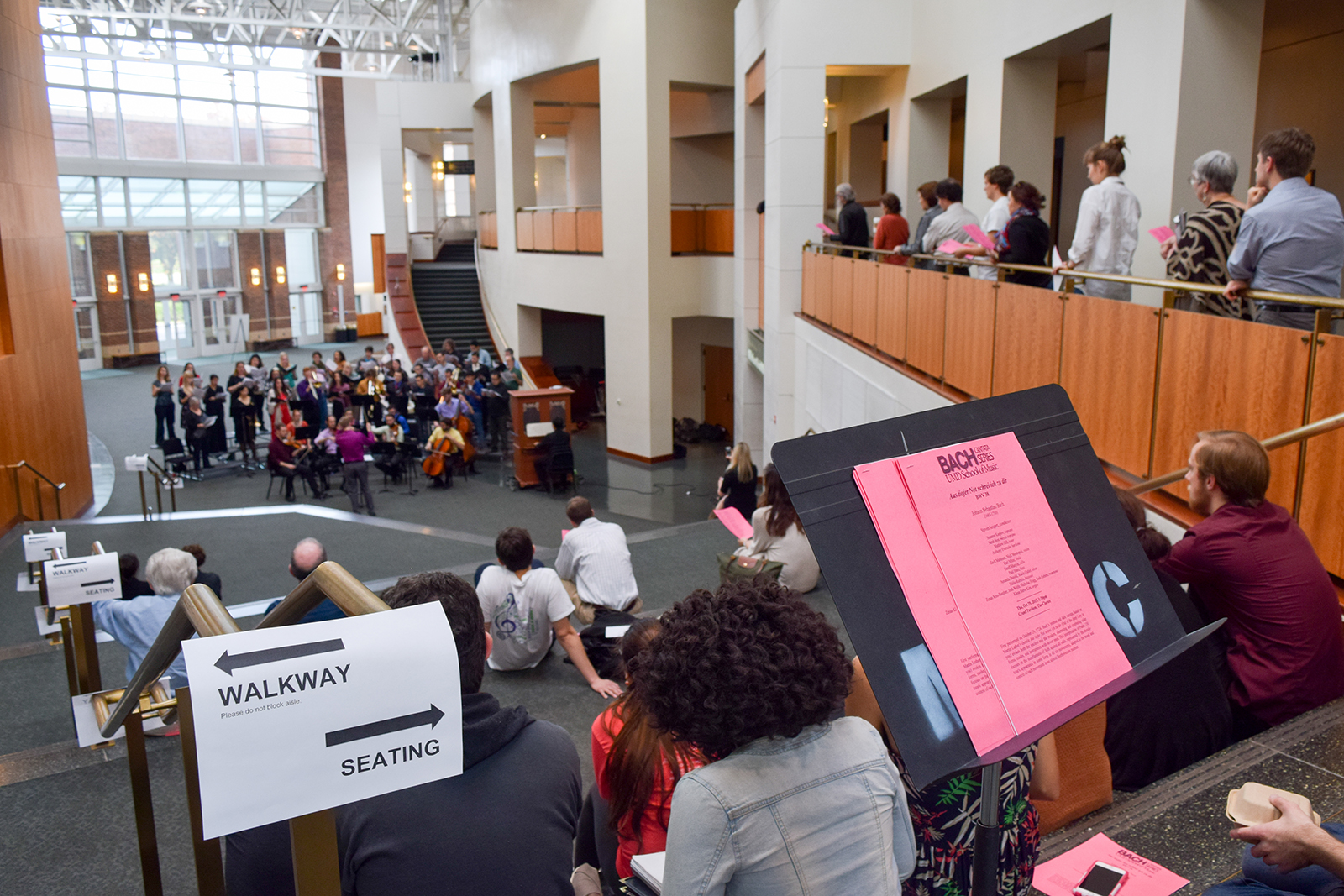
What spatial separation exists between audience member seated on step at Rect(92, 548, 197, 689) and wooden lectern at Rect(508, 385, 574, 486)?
10158mm

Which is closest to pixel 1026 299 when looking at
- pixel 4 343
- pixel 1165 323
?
pixel 1165 323

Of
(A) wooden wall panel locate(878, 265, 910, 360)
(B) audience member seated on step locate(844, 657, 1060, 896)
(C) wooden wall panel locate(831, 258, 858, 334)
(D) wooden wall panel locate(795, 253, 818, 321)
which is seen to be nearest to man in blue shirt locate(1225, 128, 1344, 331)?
(B) audience member seated on step locate(844, 657, 1060, 896)

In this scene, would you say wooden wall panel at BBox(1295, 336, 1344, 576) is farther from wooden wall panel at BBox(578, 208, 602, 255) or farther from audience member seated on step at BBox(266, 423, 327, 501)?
wooden wall panel at BBox(578, 208, 602, 255)

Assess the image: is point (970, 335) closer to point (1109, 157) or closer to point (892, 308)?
point (1109, 157)

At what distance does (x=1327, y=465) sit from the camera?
3893 mm

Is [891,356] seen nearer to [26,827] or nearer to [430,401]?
[26,827]

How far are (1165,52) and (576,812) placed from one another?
25.8ft

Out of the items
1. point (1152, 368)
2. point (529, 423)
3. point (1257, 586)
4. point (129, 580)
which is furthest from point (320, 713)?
point (529, 423)

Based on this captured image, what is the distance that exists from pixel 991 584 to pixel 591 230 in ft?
65.4

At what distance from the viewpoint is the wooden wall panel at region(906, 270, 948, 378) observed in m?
8.27

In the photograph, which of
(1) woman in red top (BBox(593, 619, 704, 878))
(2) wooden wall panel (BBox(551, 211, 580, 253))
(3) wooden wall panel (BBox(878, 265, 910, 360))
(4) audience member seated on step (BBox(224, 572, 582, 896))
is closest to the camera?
(4) audience member seated on step (BBox(224, 572, 582, 896))

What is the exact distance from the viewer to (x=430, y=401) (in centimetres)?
1819

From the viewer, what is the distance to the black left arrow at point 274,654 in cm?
116

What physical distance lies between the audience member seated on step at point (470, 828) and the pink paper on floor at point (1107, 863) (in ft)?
4.36
